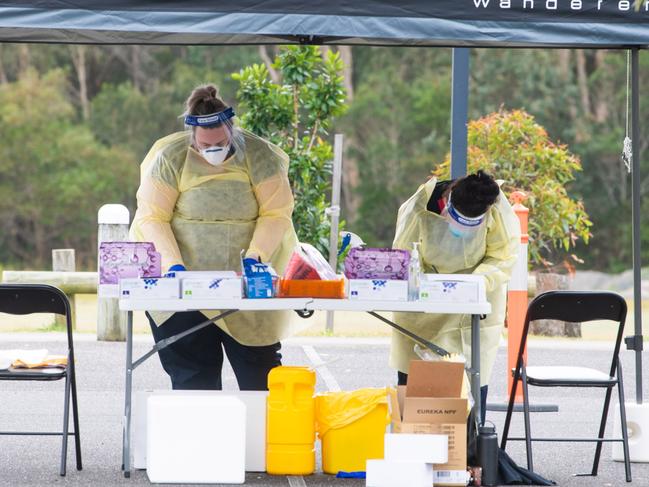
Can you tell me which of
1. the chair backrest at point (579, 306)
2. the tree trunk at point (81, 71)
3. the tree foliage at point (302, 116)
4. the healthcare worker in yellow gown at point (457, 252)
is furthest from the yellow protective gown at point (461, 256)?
the tree trunk at point (81, 71)

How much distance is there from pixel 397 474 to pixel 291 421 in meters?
0.60

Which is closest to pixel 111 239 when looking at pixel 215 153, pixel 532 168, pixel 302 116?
pixel 302 116

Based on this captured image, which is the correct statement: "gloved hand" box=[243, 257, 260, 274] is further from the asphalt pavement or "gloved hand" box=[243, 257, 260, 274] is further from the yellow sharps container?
the asphalt pavement

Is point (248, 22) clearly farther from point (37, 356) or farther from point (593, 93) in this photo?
point (593, 93)

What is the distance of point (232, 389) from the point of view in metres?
9.16

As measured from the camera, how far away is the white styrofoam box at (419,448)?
5.13 metres

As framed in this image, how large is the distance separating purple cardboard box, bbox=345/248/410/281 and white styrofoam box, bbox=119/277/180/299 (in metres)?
0.73

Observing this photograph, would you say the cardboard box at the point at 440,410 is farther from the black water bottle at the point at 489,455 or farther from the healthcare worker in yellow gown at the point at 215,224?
the healthcare worker in yellow gown at the point at 215,224

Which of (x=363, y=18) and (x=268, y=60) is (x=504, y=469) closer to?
(x=363, y=18)

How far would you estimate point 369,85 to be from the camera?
Result: 2822 centimetres

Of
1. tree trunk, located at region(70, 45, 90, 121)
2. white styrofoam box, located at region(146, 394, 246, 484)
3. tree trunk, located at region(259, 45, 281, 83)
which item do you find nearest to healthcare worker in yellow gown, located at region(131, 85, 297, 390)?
white styrofoam box, located at region(146, 394, 246, 484)

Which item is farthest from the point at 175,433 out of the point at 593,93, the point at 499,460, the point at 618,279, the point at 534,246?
the point at 593,93

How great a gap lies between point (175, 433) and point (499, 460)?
1391mm

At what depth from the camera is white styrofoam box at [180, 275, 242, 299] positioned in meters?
5.23
